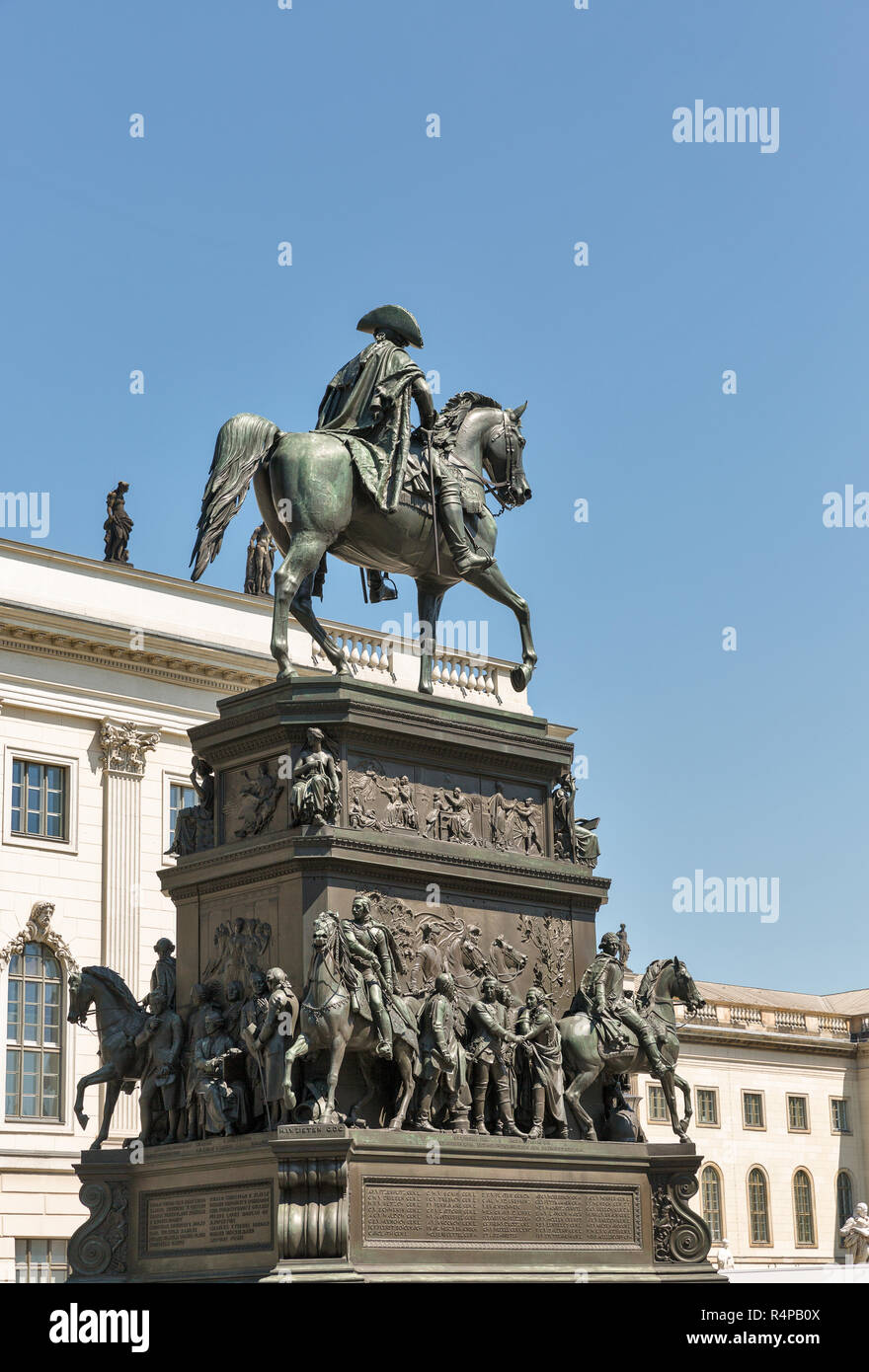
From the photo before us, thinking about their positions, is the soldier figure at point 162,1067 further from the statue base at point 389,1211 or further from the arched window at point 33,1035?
the arched window at point 33,1035

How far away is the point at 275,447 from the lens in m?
20.2

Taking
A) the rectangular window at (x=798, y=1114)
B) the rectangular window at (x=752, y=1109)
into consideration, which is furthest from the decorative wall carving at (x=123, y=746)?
the rectangular window at (x=798, y=1114)

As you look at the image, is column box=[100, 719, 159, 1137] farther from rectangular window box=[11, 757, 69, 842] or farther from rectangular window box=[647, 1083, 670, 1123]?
rectangular window box=[647, 1083, 670, 1123]

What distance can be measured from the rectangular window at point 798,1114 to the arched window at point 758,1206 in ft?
9.60

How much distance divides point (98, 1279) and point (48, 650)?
30.7 meters

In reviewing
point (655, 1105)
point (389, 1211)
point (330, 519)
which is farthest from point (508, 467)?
point (655, 1105)

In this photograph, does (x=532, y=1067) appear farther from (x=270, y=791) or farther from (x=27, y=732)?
(x=27, y=732)

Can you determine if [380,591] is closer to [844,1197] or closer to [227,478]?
[227,478]

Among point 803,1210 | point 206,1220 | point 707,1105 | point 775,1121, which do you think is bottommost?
point 803,1210

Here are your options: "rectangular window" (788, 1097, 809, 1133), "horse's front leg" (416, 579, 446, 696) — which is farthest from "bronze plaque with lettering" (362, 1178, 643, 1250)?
"rectangular window" (788, 1097, 809, 1133)

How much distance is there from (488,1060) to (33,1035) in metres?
28.9

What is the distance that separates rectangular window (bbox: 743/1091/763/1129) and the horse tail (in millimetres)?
65921

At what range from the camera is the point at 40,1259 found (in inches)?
1754

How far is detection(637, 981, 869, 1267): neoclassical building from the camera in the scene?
79.4m
